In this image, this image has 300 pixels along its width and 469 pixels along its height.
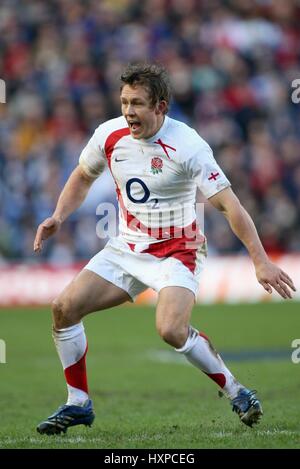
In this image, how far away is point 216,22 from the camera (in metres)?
18.8

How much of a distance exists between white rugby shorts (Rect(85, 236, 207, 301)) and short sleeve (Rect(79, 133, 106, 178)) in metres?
0.51

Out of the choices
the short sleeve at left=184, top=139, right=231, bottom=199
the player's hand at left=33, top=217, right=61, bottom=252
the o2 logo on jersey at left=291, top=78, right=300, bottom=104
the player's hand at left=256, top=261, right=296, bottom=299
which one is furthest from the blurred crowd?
the player's hand at left=256, top=261, right=296, bottom=299

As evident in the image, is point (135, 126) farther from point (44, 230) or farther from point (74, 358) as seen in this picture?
point (74, 358)

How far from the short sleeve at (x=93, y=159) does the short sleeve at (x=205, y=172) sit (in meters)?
0.69

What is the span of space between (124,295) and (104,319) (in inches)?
334

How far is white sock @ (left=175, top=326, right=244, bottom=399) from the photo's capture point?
6652mm

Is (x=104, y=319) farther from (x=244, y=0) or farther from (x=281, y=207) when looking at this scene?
(x=244, y=0)

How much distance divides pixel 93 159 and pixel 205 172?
89cm

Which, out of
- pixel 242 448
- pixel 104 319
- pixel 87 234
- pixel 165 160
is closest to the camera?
pixel 242 448

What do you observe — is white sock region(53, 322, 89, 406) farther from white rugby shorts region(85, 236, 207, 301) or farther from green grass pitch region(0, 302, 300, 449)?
white rugby shorts region(85, 236, 207, 301)

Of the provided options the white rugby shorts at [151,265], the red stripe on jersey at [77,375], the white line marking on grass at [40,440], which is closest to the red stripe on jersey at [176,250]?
the white rugby shorts at [151,265]

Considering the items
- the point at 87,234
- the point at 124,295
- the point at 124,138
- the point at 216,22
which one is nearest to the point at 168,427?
the point at 124,295

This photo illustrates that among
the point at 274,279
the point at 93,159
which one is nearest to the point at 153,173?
the point at 93,159

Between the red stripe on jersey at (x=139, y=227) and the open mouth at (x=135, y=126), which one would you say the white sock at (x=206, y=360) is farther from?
the open mouth at (x=135, y=126)
